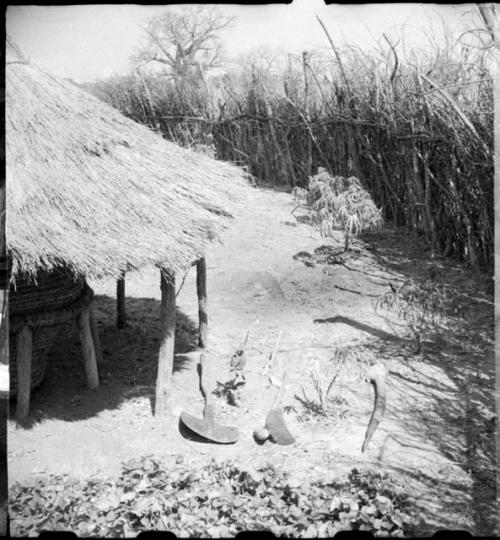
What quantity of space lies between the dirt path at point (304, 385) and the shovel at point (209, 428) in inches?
2.5

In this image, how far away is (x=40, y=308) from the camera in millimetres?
4941

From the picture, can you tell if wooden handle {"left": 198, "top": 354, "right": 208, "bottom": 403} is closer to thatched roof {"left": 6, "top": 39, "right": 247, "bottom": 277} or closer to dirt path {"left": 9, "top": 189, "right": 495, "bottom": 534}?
dirt path {"left": 9, "top": 189, "right": 495, "bottom": 534}

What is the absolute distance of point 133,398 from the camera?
213 inches

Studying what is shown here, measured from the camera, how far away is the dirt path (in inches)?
169

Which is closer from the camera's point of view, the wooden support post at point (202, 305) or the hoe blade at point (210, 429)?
the hoe blade at point (210, 429)

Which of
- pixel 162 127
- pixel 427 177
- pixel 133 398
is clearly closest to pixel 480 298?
pixel 427 177

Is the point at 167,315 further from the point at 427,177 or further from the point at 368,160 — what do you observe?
the point at 368,160

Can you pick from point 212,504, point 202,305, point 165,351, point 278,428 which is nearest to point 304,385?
point 278,428

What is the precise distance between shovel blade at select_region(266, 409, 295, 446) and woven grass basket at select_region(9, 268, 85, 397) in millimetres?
1734

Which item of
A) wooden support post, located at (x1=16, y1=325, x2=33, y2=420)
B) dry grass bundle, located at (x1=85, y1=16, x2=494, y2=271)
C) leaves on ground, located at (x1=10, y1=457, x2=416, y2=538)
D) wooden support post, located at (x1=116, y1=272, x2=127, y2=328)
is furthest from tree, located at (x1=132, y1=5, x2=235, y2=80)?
leaves on ground, located at (x1=10, y1=457, x2=416, y2=538)

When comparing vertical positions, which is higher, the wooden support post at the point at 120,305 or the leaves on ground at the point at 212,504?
the wooden support post at the point at 120,305

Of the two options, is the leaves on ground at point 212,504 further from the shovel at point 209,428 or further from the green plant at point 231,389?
the green plant at point 231,389

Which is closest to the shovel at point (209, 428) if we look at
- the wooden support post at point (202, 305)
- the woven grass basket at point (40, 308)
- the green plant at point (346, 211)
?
the woven grass basket at point (40, 308)

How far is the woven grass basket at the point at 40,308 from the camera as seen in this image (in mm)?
4820
